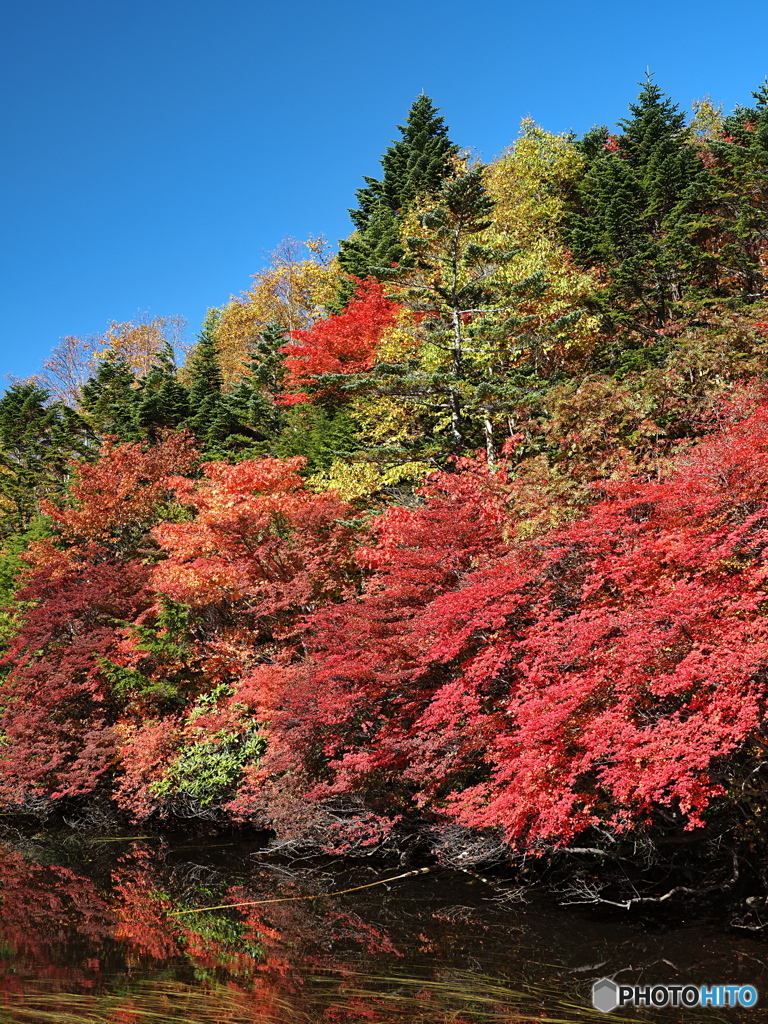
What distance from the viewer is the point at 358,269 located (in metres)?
30.1

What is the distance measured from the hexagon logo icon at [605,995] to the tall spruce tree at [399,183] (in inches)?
1020

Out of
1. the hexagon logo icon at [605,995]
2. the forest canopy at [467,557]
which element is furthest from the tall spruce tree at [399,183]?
the hexagon logo icon at [605,995]

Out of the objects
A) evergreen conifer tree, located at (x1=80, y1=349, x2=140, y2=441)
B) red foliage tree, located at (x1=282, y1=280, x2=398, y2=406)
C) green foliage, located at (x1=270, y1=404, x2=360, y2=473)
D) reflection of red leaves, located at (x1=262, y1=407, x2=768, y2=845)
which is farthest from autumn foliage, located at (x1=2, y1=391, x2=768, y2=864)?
evergreen conifer tree, located at (x1=80, y1=349, x2=140, y2=441)

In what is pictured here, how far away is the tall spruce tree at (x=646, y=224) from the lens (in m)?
21.8

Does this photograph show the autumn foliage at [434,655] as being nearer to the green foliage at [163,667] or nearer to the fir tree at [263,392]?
the green foliage at [163,667]

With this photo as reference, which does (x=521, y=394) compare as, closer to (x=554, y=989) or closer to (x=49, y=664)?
(x=554, y=989)

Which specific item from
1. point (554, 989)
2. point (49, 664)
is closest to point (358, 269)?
point (49, 664)

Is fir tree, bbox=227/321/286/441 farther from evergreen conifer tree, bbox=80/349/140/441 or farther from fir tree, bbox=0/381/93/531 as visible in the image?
fir tree, bbox=0/381/93/531

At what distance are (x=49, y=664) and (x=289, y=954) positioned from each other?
13249mm

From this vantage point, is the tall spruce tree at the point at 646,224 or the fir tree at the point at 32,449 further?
the fir tree at the point at 32,449

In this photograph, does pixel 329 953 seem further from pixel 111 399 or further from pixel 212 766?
pixel 111 399

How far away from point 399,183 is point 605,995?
33.7 metres

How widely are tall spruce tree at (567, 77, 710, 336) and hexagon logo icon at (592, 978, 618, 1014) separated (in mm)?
17821

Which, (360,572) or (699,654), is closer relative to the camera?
(699,654)
